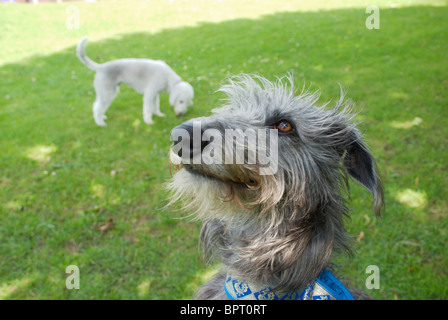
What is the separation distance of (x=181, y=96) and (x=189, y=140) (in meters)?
5.33

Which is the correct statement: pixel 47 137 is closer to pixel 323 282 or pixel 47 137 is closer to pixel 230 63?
pixel 230 63

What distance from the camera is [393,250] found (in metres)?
3.94

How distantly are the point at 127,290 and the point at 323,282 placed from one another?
2491mm

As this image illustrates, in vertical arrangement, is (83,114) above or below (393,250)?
above

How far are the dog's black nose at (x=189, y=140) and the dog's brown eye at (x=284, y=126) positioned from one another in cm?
59

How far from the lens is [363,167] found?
2.27 m

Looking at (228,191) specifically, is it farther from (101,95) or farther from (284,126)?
(101,95)

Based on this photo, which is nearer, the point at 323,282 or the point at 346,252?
the point at 323,282

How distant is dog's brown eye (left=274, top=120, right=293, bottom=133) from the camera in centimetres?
212

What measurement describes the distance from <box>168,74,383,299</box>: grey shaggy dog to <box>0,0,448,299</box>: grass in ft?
2.04

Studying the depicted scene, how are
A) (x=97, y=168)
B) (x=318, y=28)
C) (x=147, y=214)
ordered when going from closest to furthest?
(x=147, y=214) → (x=97, y=168) → (x=318, y=28)

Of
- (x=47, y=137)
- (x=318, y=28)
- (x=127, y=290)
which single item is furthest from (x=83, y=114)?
(x=318, y=28)

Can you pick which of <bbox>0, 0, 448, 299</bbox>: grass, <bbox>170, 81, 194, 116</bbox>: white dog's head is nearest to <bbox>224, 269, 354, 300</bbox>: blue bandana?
<bbox>0, 0, 448, 299</bbox>: grass

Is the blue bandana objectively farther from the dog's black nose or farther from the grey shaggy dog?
the dog's black nose
